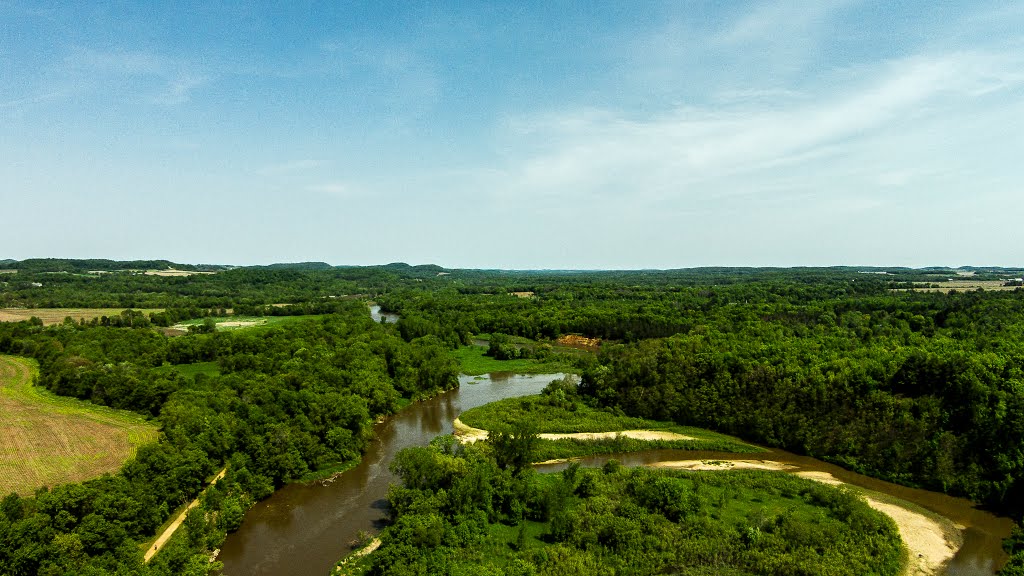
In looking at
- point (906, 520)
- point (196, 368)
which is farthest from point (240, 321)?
point (906, 520)

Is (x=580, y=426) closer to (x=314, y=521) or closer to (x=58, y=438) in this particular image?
(x=314, y=521)

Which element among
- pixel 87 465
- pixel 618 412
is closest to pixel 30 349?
pixel 87 465

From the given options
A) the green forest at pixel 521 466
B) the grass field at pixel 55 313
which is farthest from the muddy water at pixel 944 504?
the grass field at pixel 55 313

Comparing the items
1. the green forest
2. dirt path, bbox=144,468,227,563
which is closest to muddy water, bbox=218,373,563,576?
the green forest

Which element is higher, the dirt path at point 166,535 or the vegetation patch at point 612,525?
the vegetation patch at point 612,525

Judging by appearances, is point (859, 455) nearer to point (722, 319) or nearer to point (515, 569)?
point (515, 569)

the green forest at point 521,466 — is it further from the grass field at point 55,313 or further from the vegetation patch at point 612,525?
the grass field at point 55,313
